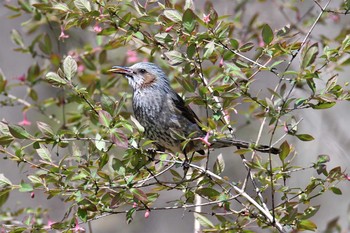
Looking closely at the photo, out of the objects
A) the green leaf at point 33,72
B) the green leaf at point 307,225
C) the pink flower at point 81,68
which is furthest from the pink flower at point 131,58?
the green leaf at point 307,225

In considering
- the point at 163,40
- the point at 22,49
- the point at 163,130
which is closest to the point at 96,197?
the point at 163,40

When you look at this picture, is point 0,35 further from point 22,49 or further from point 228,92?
point 228,92

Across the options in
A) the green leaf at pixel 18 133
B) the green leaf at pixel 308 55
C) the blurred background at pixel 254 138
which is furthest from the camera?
the blurred background at pixel 254 138

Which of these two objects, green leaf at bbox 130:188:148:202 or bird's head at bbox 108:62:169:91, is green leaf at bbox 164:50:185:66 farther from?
bird's head at bbox 108:62:169:91

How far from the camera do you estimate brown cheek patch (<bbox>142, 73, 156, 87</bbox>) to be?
17.3 ft

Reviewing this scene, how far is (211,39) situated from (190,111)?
140 centimetres

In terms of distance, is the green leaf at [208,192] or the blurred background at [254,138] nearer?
the green leaf at [208,192]

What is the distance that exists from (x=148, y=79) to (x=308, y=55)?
220 cm

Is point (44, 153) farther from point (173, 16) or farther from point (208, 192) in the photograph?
point (173, 16)

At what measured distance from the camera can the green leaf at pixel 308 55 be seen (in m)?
3.29

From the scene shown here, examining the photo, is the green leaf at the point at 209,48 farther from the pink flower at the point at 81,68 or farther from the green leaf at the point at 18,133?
the pink flower at the point at 81,68

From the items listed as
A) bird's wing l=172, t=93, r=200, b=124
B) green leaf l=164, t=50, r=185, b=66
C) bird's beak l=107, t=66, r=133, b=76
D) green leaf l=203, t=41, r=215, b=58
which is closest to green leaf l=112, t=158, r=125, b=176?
green leaf l=164, t=50, r=185, b=66

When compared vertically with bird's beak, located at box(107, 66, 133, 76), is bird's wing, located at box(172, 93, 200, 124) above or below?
below

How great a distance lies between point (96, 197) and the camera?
143 inches
